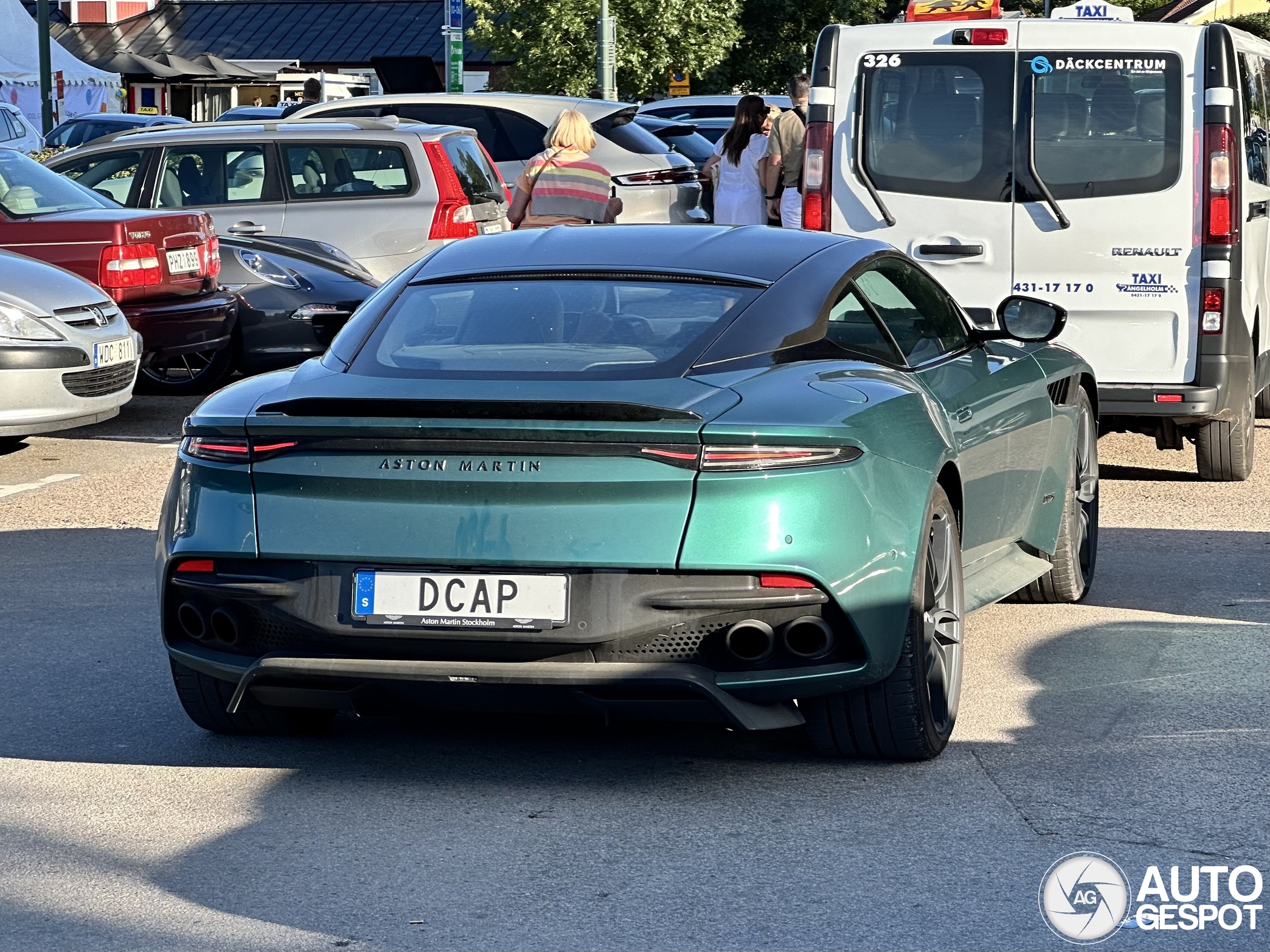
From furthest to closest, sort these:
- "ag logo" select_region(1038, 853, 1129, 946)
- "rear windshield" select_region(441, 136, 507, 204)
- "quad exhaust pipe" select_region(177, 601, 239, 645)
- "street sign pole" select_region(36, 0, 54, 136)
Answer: "street sign pole" select_region(36, 0, 54, 136)
"rear windshield" select_region(441, 136, 507, 204)
"quad exhaust pipe" select_region(177, 601, 239, 645)
"ag logo" select_region(1038, 853, 1129, 946)

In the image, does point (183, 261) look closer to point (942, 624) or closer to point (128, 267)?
point (128, 267)

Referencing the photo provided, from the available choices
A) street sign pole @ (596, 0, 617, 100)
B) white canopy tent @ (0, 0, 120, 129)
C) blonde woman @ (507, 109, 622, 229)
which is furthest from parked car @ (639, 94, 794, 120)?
white canopy tent @ (0, 0, 120, 129)

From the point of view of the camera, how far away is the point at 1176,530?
8820mm

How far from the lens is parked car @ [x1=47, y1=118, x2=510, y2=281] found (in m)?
14.7

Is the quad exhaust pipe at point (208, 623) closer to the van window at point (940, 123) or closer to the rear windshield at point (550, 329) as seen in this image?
the rear windshield at point (550, 329)

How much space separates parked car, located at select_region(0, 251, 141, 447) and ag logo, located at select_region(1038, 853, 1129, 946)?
22.4ft

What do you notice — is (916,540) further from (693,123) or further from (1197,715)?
(693,123)

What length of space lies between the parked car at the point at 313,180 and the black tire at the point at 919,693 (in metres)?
9.79

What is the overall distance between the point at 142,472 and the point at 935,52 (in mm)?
4516

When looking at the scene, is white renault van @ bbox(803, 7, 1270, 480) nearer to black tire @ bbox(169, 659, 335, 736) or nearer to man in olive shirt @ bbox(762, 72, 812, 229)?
man in olive shirt @ bbox(762, 72, 812, 229)

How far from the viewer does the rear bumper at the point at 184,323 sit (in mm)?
11969

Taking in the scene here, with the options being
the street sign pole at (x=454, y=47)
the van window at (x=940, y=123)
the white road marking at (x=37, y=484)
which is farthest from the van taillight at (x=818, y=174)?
the street sign pole at (x=454, y=47)

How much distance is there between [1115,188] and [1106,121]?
1.05ft

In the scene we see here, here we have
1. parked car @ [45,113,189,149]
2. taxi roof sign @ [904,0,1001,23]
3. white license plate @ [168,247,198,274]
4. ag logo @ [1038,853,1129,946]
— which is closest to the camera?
ag logo @ [1038,853,1129,946]
